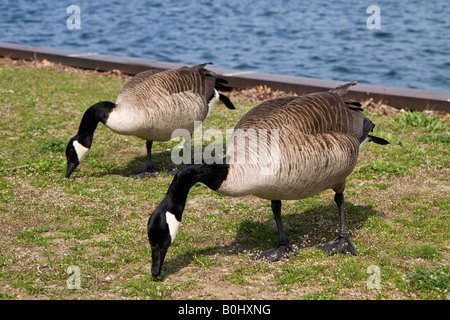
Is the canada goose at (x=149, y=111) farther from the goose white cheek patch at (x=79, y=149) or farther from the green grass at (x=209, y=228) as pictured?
the green grass at (x=209, y=228)

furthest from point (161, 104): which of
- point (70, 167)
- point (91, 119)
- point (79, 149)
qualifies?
point (70, 167)

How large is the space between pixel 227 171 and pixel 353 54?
51.3 feet

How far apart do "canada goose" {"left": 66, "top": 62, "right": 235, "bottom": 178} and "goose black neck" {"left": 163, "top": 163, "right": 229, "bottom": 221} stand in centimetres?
296

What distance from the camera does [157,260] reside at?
5.35 m

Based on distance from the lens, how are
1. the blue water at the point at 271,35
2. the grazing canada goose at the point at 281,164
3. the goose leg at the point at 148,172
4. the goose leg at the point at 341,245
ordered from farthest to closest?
the blue water at the point at 271,35 → the goose leg at the point at 148,172 → the goose leg at the point at 341,245 → the grazing canada goose at the point at 281,164

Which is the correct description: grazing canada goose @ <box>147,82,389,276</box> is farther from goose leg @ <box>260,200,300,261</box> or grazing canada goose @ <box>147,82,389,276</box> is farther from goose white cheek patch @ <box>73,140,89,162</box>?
goose white cheek patch @ <box>73,140,89,162</box>

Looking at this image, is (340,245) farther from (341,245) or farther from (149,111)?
(149,111)

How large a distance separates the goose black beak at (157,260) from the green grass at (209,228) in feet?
0.42

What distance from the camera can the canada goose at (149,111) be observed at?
815 centimetres

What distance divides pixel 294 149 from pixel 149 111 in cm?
325

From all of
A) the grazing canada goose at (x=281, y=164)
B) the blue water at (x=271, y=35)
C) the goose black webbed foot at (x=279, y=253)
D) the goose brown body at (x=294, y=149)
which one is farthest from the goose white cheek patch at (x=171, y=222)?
the blue water at (x=271, y=35)

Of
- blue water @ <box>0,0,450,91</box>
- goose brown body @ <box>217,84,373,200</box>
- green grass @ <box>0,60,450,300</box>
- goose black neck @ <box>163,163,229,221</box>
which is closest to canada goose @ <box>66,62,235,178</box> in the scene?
green grass @ <box>0,60,450,300</box>

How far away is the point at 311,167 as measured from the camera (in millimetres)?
5547

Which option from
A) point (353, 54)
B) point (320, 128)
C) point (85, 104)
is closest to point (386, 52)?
point (353, 54)
